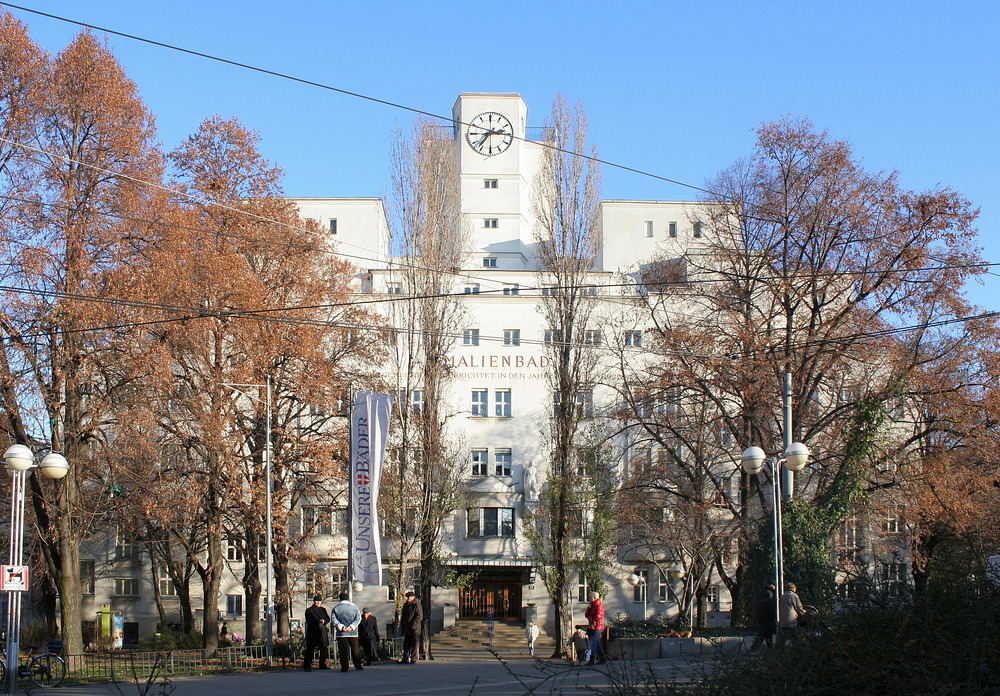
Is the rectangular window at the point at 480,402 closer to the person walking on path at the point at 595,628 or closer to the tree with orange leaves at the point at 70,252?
the tree with orange leaves at the point at 70,252

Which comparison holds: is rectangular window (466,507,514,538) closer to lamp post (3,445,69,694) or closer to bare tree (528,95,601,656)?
bare tree (528,95,601,656)

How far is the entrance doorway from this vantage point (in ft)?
176

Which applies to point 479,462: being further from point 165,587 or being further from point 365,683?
point 365,683

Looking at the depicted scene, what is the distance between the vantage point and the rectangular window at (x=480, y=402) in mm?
53812

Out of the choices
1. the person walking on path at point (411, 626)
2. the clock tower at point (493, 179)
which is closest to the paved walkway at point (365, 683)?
the person walking on path at point (411, 626)

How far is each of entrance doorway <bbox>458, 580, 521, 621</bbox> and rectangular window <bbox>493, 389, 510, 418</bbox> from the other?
29.5 feet

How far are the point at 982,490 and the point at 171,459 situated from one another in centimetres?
2621

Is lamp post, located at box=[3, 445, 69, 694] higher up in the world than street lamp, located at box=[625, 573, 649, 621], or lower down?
higher up

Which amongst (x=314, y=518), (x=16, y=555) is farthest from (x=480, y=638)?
(x=16, y=555)

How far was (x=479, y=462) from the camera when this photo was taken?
53812 millimetres

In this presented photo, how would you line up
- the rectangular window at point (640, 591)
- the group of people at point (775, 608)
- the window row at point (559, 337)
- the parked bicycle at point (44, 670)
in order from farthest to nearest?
the rectangular window at point (640, 591) < the window row at point (559, 337) < the parked bicycle at point (44, 670) < the group of people at point (775, 608)

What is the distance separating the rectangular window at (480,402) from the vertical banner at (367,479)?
30806mm

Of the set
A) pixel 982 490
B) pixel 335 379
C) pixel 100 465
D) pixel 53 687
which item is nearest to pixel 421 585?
pixel 335 379

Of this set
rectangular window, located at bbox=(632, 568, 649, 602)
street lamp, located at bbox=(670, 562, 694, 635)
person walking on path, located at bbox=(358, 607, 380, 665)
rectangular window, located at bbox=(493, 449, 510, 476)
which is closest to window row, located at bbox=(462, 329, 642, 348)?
rectangular window, located at bbox=(493, 449, 510, 476)
